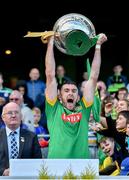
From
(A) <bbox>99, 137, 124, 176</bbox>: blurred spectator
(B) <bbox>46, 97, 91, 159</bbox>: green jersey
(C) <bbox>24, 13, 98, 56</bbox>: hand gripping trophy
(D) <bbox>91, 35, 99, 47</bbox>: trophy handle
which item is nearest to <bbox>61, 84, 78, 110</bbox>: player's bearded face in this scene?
(B) <bbox>46, 97, 91, 159</bbox>: green jersey

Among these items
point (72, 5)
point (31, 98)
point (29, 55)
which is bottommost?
point (31, 98)

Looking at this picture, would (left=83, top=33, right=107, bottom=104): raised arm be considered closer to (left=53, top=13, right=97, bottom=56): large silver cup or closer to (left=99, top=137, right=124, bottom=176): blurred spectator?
(left=53, top=13, right=97, bottom=56): large silver cup

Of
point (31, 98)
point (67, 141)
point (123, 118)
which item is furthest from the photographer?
point (31, 98)

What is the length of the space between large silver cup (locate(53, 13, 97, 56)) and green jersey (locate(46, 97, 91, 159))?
67cm

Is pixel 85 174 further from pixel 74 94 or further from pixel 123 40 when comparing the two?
pixel 123 40

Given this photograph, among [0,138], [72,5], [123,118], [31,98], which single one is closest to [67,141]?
[0,138]

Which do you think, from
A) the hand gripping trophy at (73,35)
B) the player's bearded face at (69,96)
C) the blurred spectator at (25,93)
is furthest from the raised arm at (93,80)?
the blurred spectator at (25,93)

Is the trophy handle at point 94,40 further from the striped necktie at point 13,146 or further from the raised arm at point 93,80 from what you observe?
the striped necktie at point 13,146

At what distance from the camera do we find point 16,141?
787cm

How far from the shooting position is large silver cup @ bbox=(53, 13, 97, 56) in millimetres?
7531

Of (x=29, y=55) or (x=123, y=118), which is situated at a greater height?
(x=29, y=55)

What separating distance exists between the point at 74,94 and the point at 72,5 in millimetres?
9399

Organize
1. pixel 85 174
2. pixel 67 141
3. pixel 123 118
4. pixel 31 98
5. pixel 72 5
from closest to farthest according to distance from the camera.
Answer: pixel 85 174
pixel 67 141
pixel 123 118
pixel 31 98
pixel 72 5

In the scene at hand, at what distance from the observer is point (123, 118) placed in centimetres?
884
